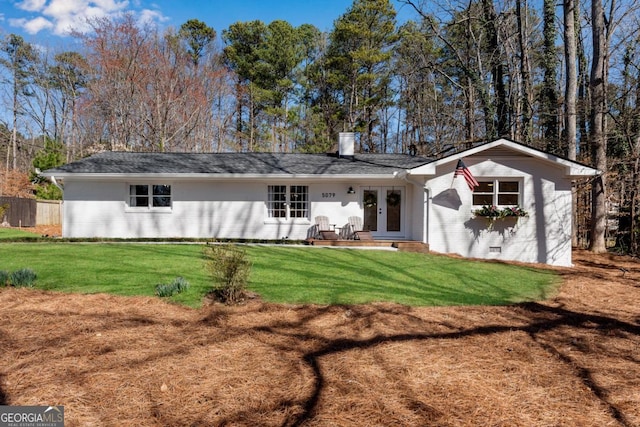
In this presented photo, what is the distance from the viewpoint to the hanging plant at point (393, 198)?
12.5 m

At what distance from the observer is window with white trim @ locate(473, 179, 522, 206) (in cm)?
1098

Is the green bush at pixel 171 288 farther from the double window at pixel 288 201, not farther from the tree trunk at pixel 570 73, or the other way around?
the tree trunk at pixel 570 73

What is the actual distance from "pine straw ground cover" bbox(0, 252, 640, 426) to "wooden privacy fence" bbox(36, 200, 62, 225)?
708 inches

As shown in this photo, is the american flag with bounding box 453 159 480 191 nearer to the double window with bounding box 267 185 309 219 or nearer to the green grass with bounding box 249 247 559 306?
the green grass with bounding box 249 247 559 306

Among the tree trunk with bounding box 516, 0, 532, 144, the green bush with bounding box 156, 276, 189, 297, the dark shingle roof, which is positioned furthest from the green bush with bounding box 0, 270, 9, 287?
the tree trunk with bounding box 516, 0, 532, 144

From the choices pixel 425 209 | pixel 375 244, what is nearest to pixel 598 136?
pixel 425 209

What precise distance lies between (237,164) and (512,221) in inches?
377

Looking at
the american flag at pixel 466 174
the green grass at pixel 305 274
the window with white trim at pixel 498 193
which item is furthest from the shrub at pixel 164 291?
the window with white trim at pixel 498 193

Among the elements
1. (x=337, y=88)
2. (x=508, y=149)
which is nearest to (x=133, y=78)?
(x=337, y=88)

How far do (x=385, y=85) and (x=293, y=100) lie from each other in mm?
6714

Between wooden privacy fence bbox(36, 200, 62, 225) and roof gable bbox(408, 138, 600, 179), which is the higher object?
roof gable bbox(408, 138, 600, 179)

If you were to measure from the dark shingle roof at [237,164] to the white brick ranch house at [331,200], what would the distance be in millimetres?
66

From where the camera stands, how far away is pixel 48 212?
20.4 metres

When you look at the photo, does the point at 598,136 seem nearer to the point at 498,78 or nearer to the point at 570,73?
the point at 570,73
